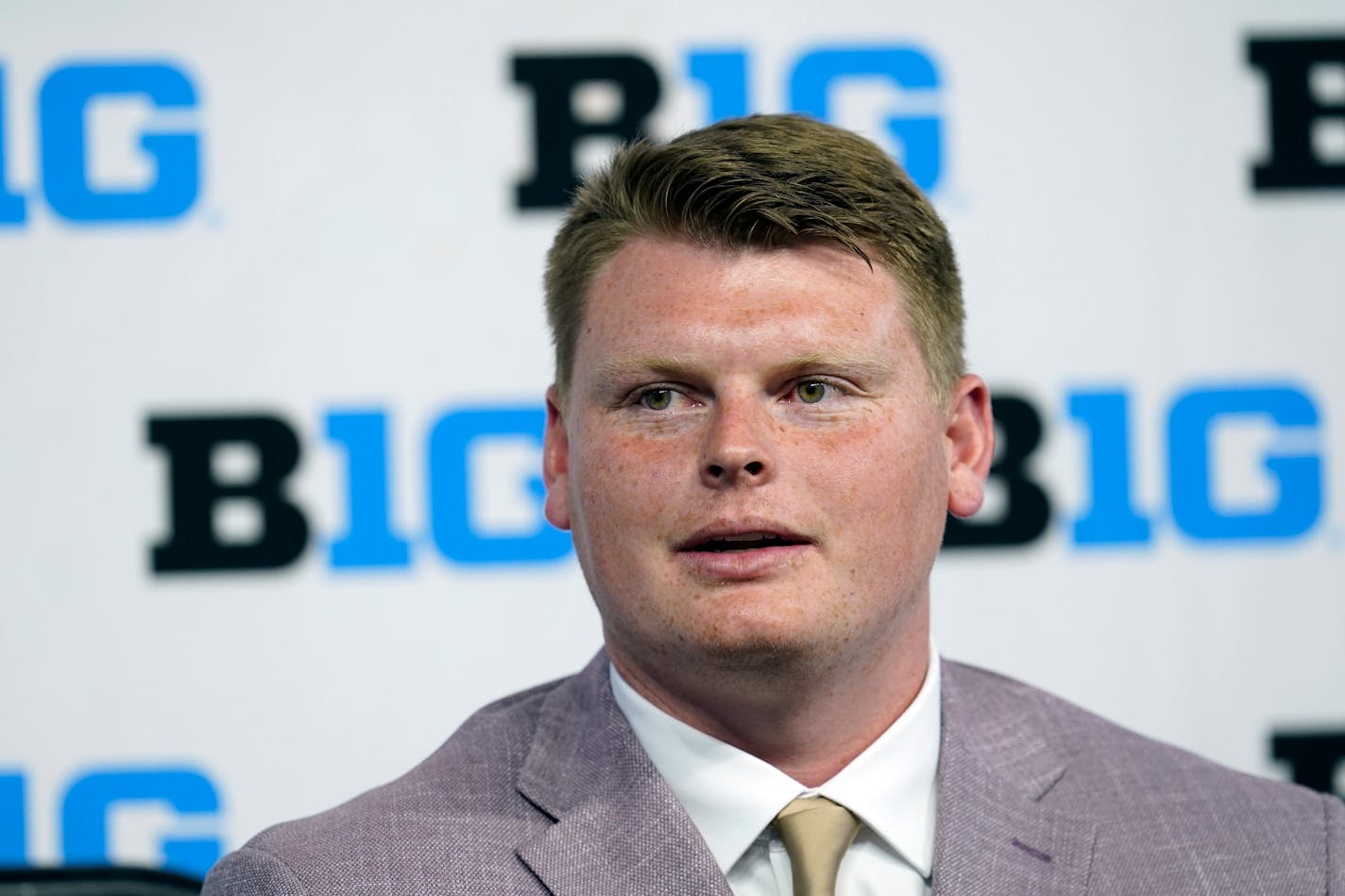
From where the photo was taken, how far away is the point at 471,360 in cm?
291

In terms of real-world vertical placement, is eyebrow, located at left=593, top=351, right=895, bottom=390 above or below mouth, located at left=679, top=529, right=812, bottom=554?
above

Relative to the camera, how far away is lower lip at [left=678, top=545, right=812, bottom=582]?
149 cm

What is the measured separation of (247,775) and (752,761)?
156 cm

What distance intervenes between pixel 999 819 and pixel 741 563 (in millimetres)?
459

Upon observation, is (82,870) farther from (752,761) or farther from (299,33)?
(299,33)

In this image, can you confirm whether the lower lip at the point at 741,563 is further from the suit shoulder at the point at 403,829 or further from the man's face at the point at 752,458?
the suit shoulder at the point at 403,829

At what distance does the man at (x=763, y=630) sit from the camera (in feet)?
5.01

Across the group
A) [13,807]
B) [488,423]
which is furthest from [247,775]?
[488,423]

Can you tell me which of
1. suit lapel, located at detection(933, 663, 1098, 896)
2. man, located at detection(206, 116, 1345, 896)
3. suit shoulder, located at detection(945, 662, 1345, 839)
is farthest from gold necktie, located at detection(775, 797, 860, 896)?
suit shoulder, located at detection(945, 662, 1345, 839)

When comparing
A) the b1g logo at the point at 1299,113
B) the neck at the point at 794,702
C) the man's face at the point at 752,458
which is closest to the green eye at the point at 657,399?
the man's face at the point at 752,458

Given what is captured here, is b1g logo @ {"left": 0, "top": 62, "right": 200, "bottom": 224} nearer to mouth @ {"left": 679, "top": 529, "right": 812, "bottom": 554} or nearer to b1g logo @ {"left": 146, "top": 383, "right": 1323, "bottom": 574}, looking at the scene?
b1g logo @ {"left": 146, "top": 383, "right": 1323, "bottom": 574}

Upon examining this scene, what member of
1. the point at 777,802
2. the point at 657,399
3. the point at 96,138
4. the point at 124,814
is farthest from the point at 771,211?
the point at 124,814

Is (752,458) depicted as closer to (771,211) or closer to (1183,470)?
(771,211)

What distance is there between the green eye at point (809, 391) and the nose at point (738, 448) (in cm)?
6
